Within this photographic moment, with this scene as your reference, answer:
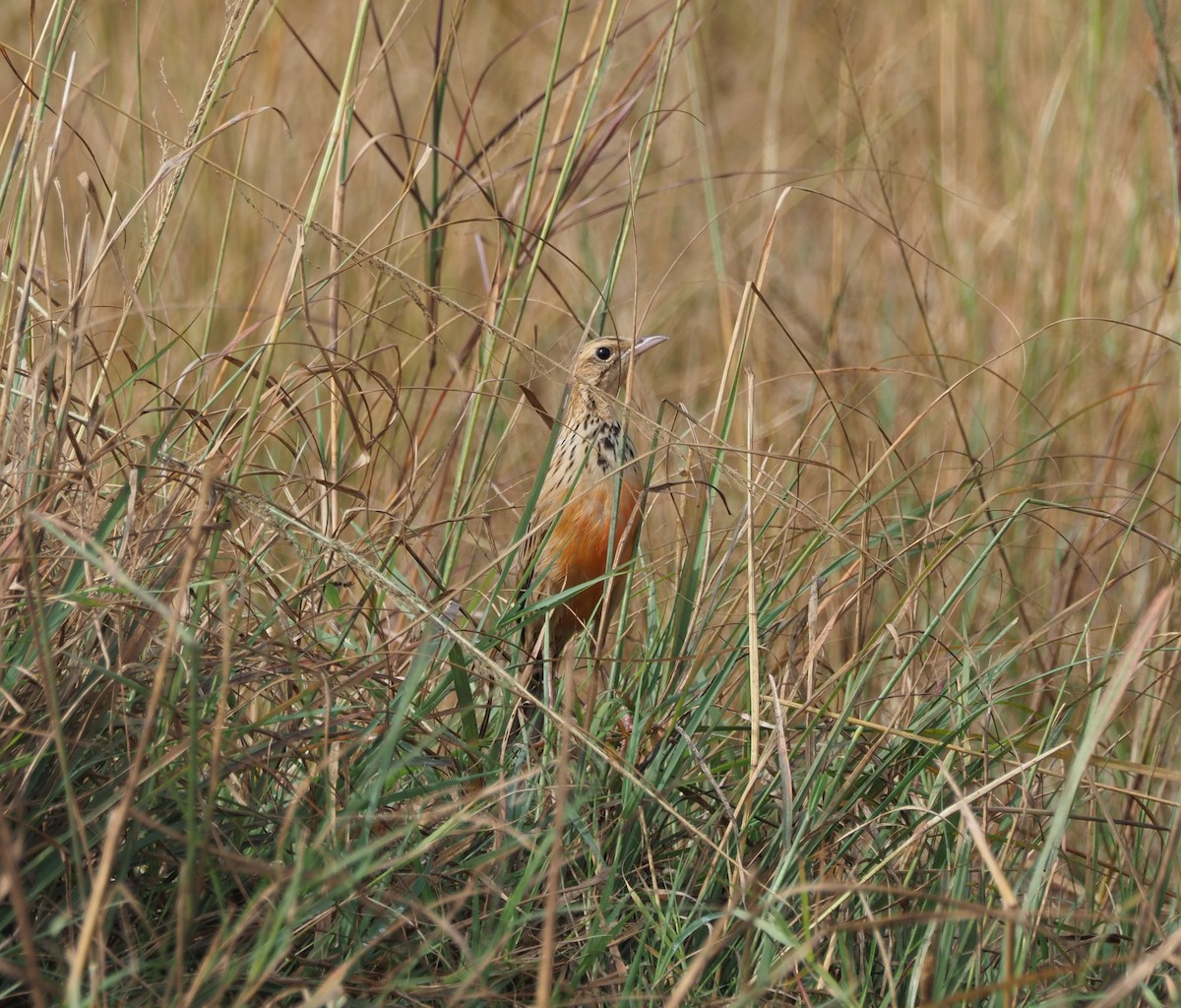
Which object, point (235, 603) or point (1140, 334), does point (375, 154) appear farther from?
point (235, 603)

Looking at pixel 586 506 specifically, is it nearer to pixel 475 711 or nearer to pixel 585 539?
pixel 585 539

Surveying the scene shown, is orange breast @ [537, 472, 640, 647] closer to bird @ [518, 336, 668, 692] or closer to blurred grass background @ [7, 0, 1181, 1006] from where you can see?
bird @ [518, 336, 668, 692]

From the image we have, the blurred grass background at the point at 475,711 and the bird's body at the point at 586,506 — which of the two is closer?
the blurred grass background at the point at 475,711

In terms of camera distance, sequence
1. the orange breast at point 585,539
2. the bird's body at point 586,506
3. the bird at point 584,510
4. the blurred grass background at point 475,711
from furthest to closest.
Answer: the orange breast at point 585,539
the bird's body at point 586,506
the bird at point 584,510
the blurred grass background at point 475,711

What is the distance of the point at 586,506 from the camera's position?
3.85 meters

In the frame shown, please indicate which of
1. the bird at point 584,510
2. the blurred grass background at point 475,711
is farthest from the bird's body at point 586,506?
the blurred grass background at point 475,711

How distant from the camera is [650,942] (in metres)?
2.64

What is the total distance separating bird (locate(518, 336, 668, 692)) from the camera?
3.41m

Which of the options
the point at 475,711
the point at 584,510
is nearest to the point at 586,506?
the point at 584,510

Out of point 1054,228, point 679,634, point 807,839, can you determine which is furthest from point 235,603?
point 1054,228

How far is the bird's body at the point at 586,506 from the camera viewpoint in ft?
A: 11.6

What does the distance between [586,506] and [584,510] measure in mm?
28

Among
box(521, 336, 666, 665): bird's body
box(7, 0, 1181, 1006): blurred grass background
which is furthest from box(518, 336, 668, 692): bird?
box(7, 0, 1181, 1006): blurred grass background

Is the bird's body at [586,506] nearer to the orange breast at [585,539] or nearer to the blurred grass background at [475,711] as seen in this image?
the orange breast at [585,539]
